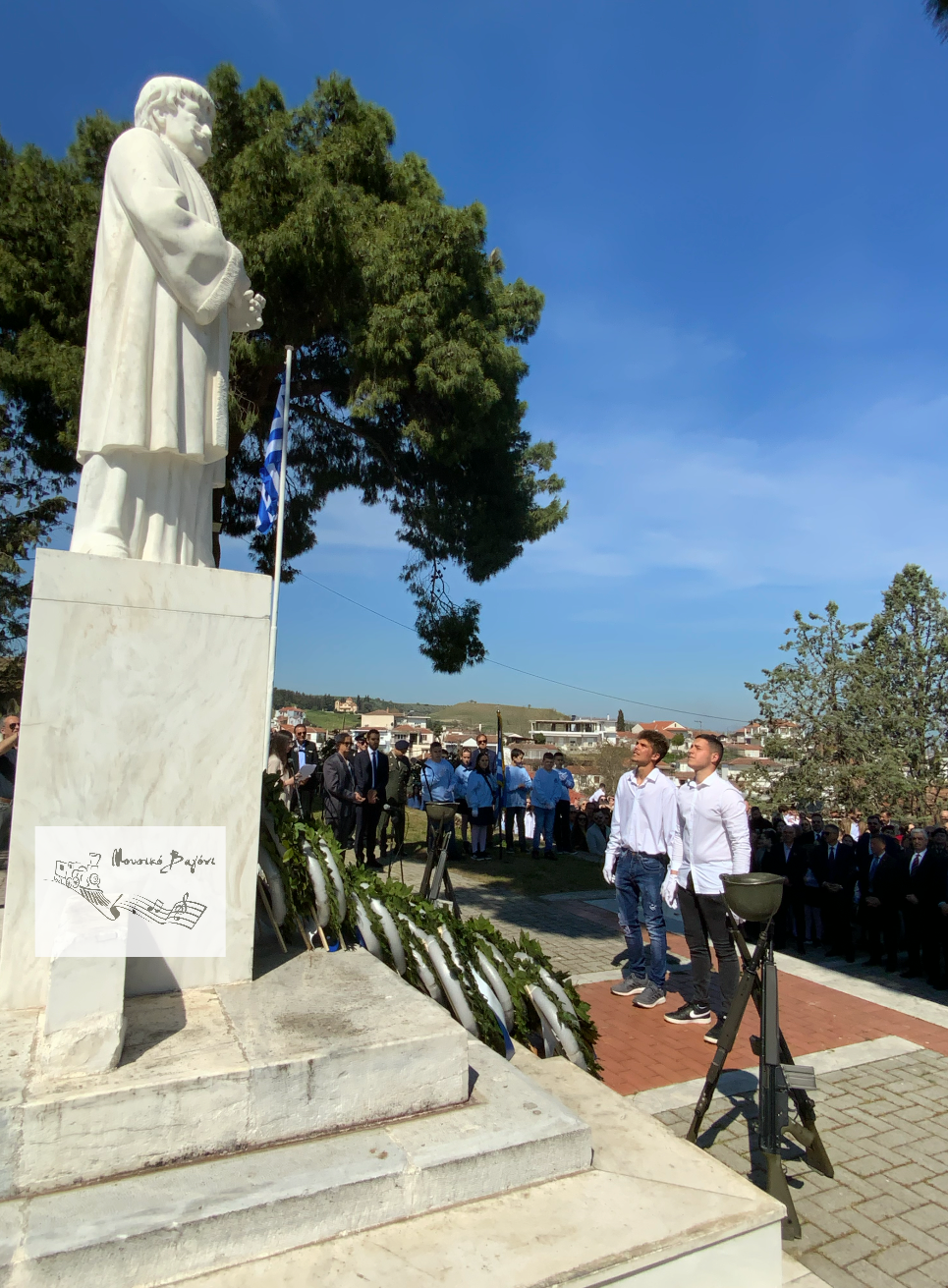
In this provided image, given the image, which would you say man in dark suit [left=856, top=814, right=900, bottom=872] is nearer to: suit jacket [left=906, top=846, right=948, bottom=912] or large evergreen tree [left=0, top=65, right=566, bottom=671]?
suit jacket [left=906, top=846, right=948, bottom=912]

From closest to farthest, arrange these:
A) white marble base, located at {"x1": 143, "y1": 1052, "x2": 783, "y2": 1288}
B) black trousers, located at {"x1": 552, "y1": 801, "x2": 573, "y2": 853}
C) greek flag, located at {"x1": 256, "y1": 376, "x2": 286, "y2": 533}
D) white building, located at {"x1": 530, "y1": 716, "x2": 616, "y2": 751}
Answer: white marble base, located at {"x1": 143, "y1": 1052, "x2": 783, "y2": 1288} < greek flag, located at {"x1": 256, "y1": 376, "x2": 286, "y2": 533} < black trousers, located at {"x1": 552, "y1": 801, "x2": 573, "y2": 853} < white building, located at {"x1": 530, "y1": 716, "x2": 616, "y2": 751}

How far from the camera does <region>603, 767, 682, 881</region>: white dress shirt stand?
5082 millimetres

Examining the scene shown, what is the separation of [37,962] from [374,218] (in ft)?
31.1

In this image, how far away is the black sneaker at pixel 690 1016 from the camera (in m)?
4.86

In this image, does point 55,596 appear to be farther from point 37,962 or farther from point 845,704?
point 845,704

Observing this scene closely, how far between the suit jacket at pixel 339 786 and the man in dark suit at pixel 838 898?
547 cm

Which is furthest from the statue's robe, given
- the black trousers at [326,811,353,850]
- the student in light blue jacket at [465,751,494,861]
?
the student in light blue jacket at [465,751,494,861]

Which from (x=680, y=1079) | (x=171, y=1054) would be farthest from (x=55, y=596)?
(x=680, y=1079)

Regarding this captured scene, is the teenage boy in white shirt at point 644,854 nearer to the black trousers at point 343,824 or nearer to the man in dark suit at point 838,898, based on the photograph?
the man in dark suit at point 838,898

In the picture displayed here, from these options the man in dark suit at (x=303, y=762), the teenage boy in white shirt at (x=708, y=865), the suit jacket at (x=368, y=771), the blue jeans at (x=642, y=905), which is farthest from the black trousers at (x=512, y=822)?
the teenage boy in white shirt at (x=708, y=865)

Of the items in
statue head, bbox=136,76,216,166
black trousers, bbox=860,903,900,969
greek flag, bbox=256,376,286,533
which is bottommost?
black trousers, bbox=860,903,900,969

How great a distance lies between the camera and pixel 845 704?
16266 millimetres

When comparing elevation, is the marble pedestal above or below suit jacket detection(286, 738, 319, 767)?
below

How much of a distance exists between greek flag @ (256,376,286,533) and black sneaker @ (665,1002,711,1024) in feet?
20.9
